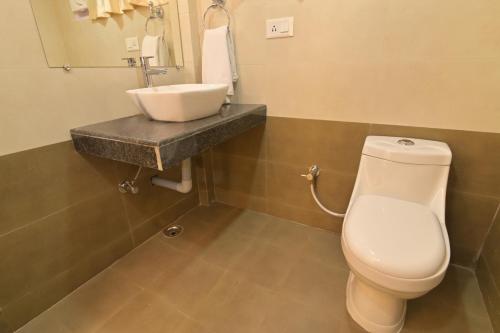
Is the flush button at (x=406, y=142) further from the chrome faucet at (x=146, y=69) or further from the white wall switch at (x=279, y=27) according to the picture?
the chrome faucet at (x=146, y=69)

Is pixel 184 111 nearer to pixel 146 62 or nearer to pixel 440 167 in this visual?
pixel 146 62

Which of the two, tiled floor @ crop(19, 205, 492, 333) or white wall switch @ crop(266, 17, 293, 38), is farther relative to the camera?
white wall switch @ crop(266, 17, 293, 38)

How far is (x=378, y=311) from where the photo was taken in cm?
97

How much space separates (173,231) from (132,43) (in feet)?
3.80

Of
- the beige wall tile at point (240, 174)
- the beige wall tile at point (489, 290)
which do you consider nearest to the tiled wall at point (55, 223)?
the beige wall tile at point (240, 174)

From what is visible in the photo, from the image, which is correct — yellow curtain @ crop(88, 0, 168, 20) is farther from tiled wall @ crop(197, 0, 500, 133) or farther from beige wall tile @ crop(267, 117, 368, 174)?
beige wall tile @ crop(267, 117, 368, 174)

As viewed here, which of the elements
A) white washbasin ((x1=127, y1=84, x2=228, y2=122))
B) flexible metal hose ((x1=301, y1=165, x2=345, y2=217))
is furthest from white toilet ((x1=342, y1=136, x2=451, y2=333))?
white washbasin ((x1=127, y1=84, x2=228, y2=122))

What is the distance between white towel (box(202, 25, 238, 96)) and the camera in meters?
1.41

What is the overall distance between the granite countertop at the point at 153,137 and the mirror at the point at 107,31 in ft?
1.01

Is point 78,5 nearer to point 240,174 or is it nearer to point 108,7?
point 108,7

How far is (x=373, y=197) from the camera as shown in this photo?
113cm

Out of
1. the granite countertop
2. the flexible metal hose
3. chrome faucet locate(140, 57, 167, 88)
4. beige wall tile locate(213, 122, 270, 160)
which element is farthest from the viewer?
beige wall tile locate(213, 122, 270, 160)

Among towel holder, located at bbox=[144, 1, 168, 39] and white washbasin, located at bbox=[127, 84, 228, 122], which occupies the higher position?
towel holder, located at bbox=[144, 1, 168, 39]

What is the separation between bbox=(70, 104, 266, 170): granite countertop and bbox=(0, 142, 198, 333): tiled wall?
0.15m
